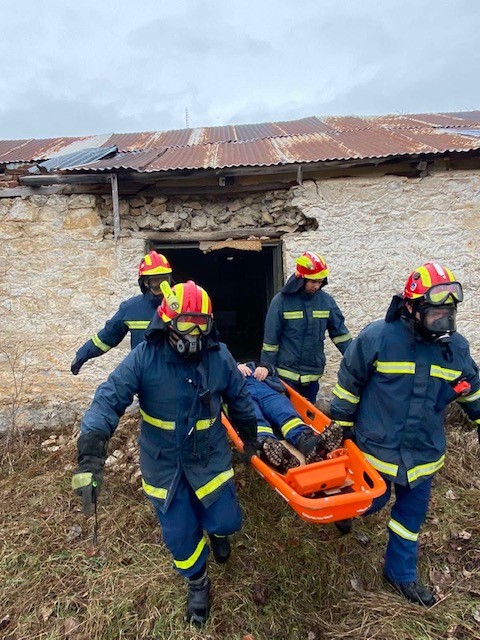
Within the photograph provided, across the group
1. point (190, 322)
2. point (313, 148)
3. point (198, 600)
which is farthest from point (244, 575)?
point (313, 148)

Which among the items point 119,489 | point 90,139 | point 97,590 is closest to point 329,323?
point 119,489

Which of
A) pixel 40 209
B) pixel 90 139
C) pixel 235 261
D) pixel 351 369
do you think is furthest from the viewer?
pixel 235 261

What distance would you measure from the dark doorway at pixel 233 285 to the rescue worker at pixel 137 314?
5.82 meters

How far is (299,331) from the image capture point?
13.3 feet

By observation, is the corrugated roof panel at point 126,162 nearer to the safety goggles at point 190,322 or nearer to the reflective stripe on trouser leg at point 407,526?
the safety goggles at point 190,322

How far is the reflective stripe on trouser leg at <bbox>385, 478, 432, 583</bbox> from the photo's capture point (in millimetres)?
2643

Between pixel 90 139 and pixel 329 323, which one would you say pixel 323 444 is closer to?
pixel 329 323

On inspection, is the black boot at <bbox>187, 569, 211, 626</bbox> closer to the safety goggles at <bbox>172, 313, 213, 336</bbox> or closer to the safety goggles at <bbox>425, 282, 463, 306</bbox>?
the safety goggles at <bbox>172, 313, 213, 336</bbox>

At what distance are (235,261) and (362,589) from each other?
8651mm

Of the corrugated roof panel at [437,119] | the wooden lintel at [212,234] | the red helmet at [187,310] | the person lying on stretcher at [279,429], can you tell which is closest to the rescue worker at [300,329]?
the person lying on stretcher at [279,429]

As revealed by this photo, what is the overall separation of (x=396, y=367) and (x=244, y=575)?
6.25 ft

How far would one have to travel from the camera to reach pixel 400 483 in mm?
2531

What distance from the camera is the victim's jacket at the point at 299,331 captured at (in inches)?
159

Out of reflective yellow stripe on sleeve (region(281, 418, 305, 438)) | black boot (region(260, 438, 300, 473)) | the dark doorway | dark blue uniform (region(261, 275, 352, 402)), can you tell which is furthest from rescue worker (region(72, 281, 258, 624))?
the dark doorway
